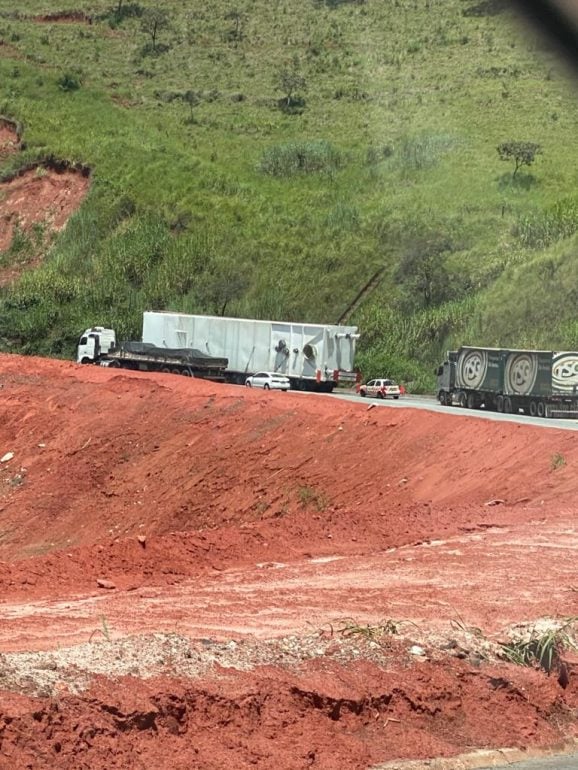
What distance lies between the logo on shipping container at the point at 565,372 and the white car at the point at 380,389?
8978 mm

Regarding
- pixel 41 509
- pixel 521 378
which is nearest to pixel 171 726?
pixel 41 509

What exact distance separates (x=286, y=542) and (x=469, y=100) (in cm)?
6486

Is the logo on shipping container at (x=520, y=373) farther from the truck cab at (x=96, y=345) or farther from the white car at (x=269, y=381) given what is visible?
the truck cab at (x=96, y=345)

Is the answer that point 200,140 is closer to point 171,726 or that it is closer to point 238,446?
point 238,446

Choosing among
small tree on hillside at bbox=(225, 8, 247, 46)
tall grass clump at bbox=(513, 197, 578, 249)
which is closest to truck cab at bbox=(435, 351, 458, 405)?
tall grass clump at bbox=(513, 197, 578, 249)

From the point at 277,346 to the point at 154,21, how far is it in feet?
201

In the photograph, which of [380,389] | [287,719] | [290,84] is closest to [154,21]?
[290,84]

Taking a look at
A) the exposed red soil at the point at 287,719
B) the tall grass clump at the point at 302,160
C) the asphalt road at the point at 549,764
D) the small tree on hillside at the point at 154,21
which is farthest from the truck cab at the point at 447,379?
the small tree on hillside at the point at 154,21

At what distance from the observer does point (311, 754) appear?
26.1 feet

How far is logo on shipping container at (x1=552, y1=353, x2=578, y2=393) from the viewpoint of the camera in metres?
39.8

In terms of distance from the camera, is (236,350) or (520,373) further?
(236,350)

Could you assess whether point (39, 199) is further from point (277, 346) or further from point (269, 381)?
point (269, 381)

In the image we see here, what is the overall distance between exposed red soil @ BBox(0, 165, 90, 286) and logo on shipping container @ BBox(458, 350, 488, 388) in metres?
35.3

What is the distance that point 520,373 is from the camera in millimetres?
41156
